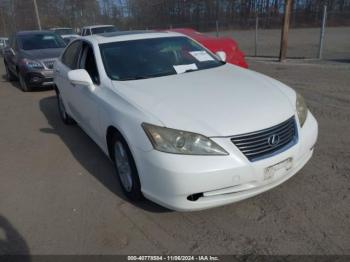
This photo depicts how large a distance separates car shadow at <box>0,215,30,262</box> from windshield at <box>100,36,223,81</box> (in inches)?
72.5

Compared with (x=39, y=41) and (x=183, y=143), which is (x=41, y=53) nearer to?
(x=39, y=41)

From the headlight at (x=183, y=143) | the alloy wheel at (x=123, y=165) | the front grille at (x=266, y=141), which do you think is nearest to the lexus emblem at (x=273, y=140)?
the front grille at (x=266, y=141)

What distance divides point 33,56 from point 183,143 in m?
8.05

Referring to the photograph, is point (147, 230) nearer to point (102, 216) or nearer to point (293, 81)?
point (102, 216)

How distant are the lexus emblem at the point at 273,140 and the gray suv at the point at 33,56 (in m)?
7.74

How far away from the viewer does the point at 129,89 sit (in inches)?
134

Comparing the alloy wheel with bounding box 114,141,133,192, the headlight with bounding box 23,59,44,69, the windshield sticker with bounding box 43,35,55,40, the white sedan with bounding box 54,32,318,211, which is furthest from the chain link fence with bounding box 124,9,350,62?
the alloy wheel with bounding box 114,141,133,192

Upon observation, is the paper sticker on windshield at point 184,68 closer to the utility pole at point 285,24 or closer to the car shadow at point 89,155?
the car shadow at point 89,155

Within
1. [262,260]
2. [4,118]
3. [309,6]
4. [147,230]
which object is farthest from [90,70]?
[309,6]

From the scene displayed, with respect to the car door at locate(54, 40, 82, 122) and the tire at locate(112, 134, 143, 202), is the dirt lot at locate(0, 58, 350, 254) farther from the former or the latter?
the car door at locate(54, 40, 82, 122)

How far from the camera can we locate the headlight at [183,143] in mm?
2621

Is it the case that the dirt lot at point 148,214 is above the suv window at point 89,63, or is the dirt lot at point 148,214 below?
below

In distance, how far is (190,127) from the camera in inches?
106

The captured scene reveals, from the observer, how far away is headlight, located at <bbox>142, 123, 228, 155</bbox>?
2.62 meters
